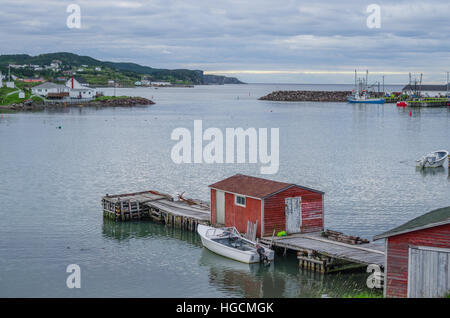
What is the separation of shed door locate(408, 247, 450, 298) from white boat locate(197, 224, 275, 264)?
772 cm

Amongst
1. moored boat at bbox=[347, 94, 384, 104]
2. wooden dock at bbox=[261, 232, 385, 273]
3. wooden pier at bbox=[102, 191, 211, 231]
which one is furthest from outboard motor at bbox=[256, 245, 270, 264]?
moored boat at bbox=[347, 94, 384, 104]

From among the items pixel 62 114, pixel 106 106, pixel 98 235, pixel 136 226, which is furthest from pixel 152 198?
pixel 106 106

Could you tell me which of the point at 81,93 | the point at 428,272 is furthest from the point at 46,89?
the point at 428,272

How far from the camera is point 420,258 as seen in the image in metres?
19.5

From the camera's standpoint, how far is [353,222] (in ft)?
110

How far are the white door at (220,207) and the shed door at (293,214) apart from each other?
3.74 metres

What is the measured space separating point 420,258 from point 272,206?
9.43 metres

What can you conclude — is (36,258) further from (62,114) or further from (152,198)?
(62,114)

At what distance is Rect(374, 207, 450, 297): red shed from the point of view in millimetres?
18969

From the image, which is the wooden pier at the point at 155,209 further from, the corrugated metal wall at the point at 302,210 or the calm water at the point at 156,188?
the corrugated metal wall at the point at 302,210

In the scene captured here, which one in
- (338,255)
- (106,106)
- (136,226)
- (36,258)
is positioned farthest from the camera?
(106,106)

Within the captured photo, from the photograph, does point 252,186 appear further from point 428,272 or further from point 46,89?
point 46,89

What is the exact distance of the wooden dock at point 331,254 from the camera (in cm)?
2419
